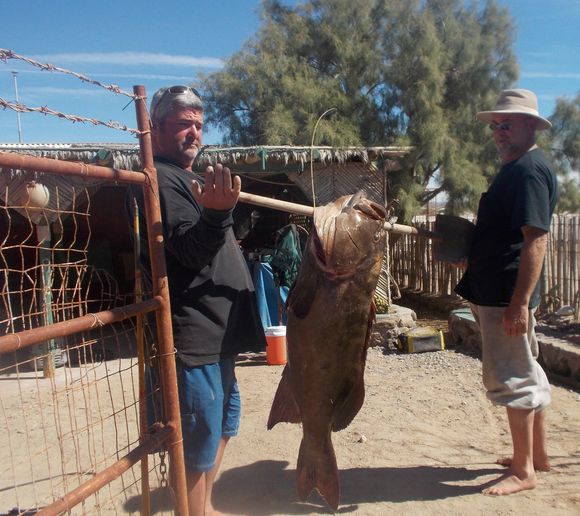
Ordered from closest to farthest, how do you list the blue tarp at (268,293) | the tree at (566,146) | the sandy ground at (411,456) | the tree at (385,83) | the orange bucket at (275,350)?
the sandy ground at (411,456) < the orange bucket at (275,350) < the blue tarp at (268,293) < the tree at (385,83) < the tree at (566,146)

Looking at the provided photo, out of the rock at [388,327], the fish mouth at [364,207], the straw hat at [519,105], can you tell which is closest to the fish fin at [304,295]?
the fish mouth at [364,207]

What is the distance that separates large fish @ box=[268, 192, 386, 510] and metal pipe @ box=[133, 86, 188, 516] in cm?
47

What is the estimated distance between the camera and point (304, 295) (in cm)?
198

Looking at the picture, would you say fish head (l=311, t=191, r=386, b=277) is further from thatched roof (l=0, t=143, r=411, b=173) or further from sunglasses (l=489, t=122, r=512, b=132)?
thatched roof (l=0, t=143, r=411, b=173)

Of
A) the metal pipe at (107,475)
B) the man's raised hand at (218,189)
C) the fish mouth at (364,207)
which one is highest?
the man's raised hand at (218,189)

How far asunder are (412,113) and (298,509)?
14.0m

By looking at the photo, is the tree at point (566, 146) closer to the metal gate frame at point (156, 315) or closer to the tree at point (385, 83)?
the tree at point (385, 83)

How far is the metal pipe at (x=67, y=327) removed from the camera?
1.52 meters

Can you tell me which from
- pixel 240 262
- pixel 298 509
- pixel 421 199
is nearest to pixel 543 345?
pixel 298 509

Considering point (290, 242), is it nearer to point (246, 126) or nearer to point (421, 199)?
point (421, 199)

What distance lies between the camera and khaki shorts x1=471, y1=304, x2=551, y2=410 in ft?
10.8

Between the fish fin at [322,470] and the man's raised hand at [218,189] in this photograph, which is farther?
the fish fin at [322,470]

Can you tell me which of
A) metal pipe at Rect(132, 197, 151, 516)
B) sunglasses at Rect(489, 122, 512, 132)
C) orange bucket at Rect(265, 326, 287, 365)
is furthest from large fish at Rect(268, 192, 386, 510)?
orange bucket at Rect(265, 326, 287, 365)

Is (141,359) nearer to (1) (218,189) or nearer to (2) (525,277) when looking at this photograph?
(1) (218,189)
